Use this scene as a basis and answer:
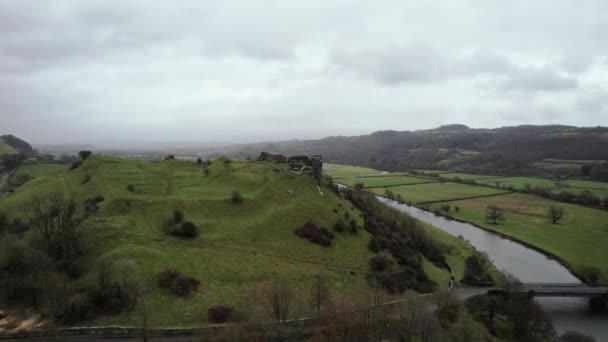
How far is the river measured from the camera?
156 feet

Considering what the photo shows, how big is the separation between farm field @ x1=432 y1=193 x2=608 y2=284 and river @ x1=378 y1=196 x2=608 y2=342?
3603 millimetres

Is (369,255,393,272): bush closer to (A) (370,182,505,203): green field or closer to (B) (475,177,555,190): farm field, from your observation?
(A) (370,182,505,203): green field

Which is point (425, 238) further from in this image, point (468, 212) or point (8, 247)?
point (8, 247)

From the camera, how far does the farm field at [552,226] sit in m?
69.1

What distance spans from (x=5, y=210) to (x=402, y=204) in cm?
10978

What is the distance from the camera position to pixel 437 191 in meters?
135

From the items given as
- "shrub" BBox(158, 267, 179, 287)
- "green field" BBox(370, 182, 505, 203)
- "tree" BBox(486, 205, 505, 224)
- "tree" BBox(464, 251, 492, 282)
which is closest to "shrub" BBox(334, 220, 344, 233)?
"tree" BBox(464, 251, 492, 282)

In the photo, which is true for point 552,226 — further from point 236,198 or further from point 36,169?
point 36,169

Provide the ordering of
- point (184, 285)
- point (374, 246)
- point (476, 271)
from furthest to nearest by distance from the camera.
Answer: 1. point (476, 271)
2. point (374, 246)
3. point (184, 285)

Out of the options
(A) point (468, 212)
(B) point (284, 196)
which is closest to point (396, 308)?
(B) point (284, 196)

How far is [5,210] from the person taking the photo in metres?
51.5

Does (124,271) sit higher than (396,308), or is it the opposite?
(124,271)

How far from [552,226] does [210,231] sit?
93.5 m

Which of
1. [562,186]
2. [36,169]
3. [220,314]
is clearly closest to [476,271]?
[220,314]
